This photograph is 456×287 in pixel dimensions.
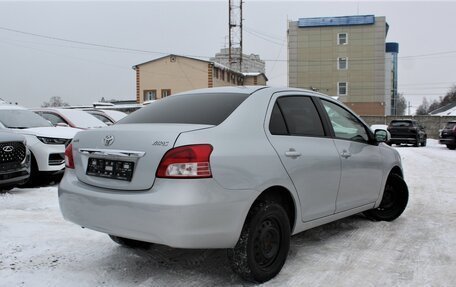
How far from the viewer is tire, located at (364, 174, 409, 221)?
228 inches

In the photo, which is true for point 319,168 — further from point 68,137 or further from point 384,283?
point 68,137

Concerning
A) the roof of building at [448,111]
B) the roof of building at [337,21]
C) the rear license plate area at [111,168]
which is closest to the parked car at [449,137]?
→ the rear license plate area at [111,168]

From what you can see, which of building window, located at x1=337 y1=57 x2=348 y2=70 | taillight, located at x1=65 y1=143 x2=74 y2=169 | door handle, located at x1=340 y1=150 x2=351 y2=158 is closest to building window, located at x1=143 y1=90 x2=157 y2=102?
building window, located at x1=337 y1=57 x2=348 y2=70

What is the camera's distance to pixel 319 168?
4.20 m

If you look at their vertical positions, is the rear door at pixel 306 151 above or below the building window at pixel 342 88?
below

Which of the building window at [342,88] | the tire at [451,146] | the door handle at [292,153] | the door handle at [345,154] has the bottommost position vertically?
the tire at [451,146]

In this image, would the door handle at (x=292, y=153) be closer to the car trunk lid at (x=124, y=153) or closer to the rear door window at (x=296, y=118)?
the rear door window at (x=296, y=118)

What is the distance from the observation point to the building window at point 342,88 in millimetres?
52444

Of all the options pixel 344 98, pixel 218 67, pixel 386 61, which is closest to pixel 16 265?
pixel 218 67

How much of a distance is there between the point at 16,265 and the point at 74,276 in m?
0.61

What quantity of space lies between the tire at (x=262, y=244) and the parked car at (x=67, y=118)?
26.4ft

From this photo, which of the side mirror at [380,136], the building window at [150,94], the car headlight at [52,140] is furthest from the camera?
the building window at [150,94]

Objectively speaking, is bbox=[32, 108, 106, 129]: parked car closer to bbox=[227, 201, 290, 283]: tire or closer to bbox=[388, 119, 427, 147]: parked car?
bbox=[227, 201, 290, 283]: tire

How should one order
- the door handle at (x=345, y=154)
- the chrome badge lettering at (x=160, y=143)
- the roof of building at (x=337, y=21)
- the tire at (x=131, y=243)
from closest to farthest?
the chrome badge lettering at (x=160, y=143) → the tire at (x=131, y=243) → the door handle at (x=345, y=154) → the roof of building at (x=337, y=21)
